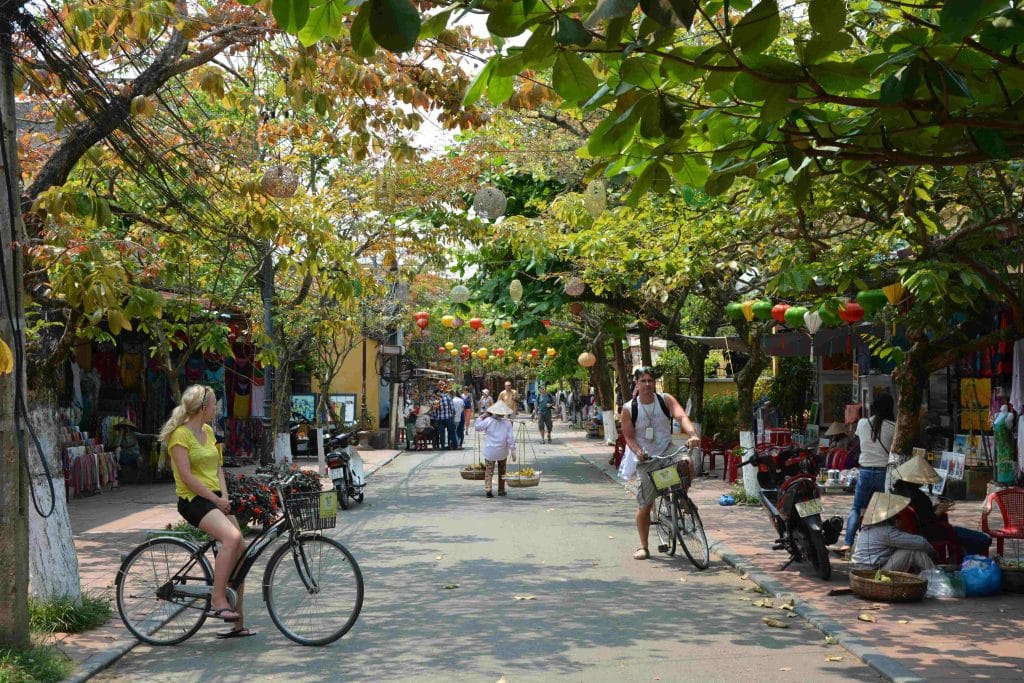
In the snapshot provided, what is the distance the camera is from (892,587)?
817 cm

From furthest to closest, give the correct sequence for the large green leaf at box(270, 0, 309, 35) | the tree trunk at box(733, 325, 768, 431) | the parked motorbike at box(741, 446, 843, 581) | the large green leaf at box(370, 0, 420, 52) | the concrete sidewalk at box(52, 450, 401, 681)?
the tree trunk at box(733, 325, 768, 431)
the parked motorbike at box(741, 446, 843, 581)
the concrete sidewalk at box(52, 450, 401, 681)
the large green leaf at box(270, 0, 309, 35)
the large green leaf at box(370, 0, 420, 52)

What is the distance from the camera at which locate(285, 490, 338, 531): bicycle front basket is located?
721 cm

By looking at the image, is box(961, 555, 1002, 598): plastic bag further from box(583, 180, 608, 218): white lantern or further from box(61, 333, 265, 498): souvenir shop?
box(61, 333, 265, 498): souvenir shop

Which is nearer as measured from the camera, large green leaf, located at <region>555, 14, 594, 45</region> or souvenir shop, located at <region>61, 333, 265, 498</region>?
large green leaf, located at <region>555, 14, 594, 45</region>

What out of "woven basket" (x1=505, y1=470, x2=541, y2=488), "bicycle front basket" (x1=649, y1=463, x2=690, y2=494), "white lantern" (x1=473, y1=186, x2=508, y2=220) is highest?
"white lantern" (x1=473, y1=186, x2=508, y2=220)

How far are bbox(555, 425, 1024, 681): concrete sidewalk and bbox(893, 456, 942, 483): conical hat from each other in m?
1.04

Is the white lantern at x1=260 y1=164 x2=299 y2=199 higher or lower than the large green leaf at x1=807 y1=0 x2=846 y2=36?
higher

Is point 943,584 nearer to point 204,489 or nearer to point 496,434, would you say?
point 204,489

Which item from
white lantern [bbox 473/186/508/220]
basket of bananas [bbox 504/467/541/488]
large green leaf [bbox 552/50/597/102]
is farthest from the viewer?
basket of bananas [bbox 504/467/541/488]

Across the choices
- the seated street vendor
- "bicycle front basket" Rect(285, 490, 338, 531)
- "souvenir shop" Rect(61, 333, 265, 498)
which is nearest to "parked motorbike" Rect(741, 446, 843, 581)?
the seated street vendor

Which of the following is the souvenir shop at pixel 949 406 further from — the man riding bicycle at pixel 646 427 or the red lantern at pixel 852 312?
the man riding bicycle at pixel 646 427

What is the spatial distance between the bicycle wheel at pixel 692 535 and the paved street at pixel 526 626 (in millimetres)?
171

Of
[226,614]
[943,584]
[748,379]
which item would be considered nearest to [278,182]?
[226,614]

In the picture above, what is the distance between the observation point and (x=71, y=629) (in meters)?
7.47
